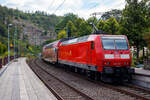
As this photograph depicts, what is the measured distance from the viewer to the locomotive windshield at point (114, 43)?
1488cm

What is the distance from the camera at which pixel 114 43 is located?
49.7 feet

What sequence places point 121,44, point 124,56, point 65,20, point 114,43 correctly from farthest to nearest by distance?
point 65,20, point 121,44, point 114,43, point 124,56

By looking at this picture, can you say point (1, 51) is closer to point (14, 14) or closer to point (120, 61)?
point (120, 61)

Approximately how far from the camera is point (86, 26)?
42781mm

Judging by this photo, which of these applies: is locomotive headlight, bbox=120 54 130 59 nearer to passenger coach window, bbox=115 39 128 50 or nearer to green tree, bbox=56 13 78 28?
passenger coach window, bbox=115 39 128 50

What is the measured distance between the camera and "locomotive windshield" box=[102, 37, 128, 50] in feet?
48.8

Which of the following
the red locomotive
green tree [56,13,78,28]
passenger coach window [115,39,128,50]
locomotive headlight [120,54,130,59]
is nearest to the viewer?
the red locomotive

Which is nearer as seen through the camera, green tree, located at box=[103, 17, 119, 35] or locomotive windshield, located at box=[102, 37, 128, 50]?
Result: locomotive windshield, located at box=[102, 37, 128, 50]

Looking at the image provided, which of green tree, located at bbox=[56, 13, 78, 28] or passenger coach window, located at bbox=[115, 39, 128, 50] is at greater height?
green tree, located at bbox=[56, 13, 78, 28]

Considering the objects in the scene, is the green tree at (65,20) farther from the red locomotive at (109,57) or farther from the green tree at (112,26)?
the red locomotive at (109,57)

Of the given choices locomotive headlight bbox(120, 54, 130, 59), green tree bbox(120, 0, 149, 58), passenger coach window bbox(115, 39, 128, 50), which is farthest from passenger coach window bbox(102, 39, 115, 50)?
green tree bbox(120, 0, 149, 58)

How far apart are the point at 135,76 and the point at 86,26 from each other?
1119 inches

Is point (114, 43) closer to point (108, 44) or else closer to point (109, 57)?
point (108, 44)

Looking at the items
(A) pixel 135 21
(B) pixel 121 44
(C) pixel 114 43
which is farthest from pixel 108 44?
(A) pixel 135 21
